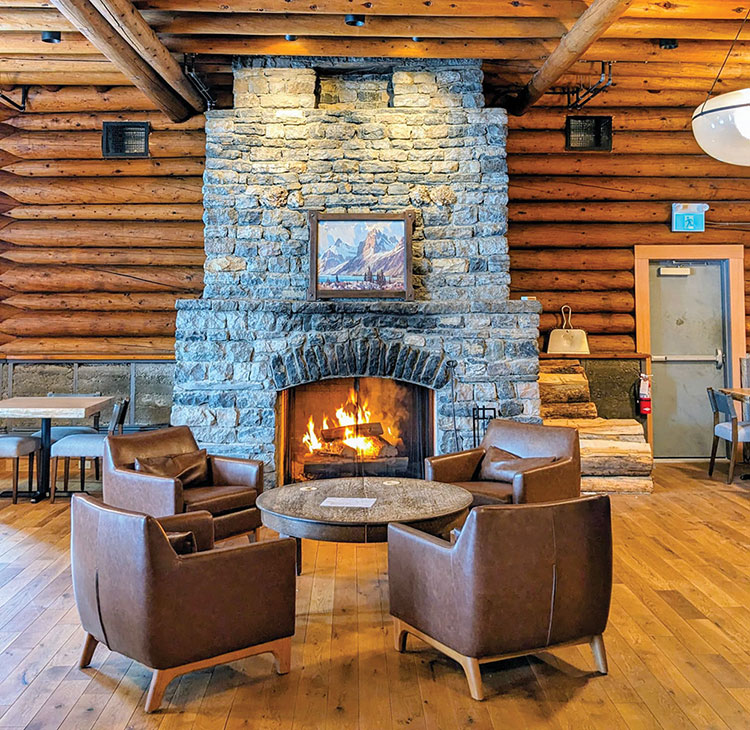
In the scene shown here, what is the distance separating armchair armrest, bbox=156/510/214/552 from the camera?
2.96 metres

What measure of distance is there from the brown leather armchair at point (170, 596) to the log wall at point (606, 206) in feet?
16.8


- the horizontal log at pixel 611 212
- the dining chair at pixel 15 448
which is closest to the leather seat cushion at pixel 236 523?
the dining chair at pixel 15 448

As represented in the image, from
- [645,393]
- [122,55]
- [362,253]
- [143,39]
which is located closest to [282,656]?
[362,253]

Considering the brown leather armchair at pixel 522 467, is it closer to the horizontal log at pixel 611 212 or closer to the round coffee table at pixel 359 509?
the round coffee table at pixel 359 509

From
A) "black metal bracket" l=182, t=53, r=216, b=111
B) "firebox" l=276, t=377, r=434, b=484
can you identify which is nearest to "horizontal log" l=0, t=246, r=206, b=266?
"black metal bracket" l=182, t=53, r=216, b=111

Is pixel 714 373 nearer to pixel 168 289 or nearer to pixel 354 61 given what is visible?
pixel 354 61

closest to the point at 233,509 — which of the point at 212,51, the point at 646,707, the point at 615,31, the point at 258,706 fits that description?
the point at 258,706

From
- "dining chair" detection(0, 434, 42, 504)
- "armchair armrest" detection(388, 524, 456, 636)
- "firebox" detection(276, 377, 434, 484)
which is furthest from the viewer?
"firebox" detection(276, 377, 434, 484)

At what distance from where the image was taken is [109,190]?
22.8 ft

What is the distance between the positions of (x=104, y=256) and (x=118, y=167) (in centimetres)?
92

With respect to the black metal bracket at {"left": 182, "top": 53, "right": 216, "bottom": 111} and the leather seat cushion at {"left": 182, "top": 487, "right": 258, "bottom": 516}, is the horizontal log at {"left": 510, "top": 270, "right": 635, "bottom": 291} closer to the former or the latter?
the black metal bracket at {"left": 182, "top": 53, "right": 216, "bottom": 111}

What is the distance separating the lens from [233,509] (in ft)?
13.6

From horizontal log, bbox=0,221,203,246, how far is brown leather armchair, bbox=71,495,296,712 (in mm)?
4718

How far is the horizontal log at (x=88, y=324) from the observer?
7.12 meters
